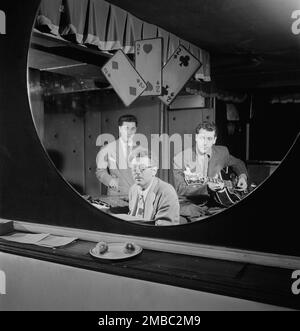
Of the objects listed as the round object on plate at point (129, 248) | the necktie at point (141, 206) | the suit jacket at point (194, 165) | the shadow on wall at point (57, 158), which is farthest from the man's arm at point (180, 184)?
the shadow on wall at point (57, 158)

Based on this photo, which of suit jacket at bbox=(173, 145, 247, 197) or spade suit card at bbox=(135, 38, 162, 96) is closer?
suit jacket at bbox=(173, 145, 247, 197)

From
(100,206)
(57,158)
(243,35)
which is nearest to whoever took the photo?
(243,35)

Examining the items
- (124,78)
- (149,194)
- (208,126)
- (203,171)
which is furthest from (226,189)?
(124,78)

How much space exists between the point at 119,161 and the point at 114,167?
0.14ft

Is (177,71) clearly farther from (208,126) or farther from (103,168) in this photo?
(103,168)

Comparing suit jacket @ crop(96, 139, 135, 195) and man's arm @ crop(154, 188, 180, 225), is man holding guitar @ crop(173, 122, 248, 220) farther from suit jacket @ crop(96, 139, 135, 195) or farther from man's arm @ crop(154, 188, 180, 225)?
suit jacket @ crop(96, 139, 135, 195)

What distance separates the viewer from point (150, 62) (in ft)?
5.88

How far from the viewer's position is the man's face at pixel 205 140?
5.29 feet

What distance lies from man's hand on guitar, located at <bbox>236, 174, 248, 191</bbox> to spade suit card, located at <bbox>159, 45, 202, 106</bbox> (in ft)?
1.60

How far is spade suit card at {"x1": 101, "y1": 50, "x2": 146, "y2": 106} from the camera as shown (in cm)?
183

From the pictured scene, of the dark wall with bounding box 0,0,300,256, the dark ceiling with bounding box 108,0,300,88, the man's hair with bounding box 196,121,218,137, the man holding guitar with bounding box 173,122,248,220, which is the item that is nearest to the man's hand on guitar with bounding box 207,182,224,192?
the man holding guitar with bounding box 173,122,248,220

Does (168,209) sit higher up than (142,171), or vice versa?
(142,171)
